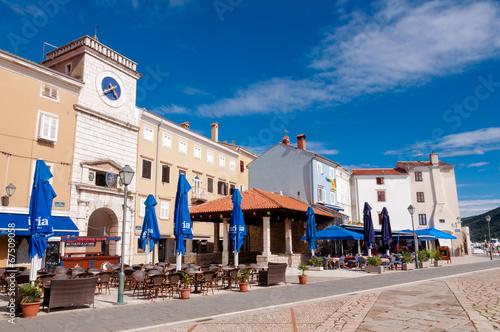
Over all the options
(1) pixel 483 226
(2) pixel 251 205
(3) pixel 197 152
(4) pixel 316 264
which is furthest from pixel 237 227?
(1) pixel 483 226

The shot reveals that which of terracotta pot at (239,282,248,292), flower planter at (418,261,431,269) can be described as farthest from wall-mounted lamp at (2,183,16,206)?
flower planter at (418,261,431,269)

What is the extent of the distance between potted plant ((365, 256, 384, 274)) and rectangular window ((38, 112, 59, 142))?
1862 centimetres

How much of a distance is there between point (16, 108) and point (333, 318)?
18.8 meters

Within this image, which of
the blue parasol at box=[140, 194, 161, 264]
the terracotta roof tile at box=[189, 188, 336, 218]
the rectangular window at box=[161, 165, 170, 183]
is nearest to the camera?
the blue parasol at box=[140, 194, 161, 264]

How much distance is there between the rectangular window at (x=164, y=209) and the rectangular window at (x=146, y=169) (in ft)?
8.36

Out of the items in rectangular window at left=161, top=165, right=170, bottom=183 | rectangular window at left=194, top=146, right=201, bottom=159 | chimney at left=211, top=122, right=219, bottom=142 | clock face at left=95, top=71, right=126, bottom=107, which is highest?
chimney at left=211, top=122, right=219, bottom=142

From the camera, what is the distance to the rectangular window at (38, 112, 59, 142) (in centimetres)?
1975

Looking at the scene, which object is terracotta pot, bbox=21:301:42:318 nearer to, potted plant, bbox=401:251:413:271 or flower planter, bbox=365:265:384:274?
flower planter, bbox=365:265:384:274

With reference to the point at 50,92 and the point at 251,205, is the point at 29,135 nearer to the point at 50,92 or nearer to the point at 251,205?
the point at 50,92

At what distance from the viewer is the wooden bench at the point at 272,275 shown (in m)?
14.1

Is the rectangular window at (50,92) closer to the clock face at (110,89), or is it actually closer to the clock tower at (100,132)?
the clock tower at (100,132)

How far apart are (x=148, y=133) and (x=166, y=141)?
1.91 m

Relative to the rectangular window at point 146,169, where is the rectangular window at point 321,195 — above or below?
below

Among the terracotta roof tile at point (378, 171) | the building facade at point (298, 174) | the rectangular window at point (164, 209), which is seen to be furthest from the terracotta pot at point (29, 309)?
the terracotta roof tile at point (378, 171)
